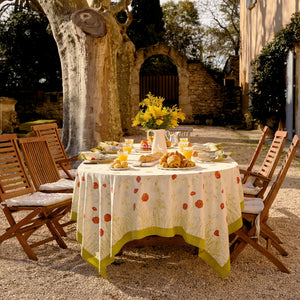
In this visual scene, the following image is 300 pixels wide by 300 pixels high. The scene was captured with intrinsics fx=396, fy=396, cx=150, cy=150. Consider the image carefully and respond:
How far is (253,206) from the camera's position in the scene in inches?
130

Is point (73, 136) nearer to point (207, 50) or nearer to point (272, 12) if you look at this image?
point (272, 12)

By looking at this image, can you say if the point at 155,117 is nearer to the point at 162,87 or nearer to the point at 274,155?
the point at 274,155

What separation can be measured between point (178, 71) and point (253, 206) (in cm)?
1632

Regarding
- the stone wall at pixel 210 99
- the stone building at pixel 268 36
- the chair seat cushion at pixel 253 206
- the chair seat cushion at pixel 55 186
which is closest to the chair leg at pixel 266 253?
the chair seat cushion at pixel 253 206

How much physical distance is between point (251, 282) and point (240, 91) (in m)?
17.1

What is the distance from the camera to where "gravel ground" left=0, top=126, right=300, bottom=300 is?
8.87ft

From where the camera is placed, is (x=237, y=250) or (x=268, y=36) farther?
(x=268, y=36)

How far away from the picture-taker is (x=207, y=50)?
25.9m

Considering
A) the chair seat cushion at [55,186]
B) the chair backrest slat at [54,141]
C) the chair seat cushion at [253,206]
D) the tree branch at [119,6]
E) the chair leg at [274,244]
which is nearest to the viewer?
the chair seat cushion at [253,206]

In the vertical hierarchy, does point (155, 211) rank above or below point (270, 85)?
below

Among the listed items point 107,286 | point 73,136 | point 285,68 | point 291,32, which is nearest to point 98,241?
point 107,286

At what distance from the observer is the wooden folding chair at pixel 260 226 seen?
3.09 m

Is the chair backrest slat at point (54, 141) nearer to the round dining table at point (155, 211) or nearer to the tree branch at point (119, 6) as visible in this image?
the round dining table at point (155, 211)

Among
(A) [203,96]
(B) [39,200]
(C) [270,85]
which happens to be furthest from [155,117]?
(A) [203,96]
